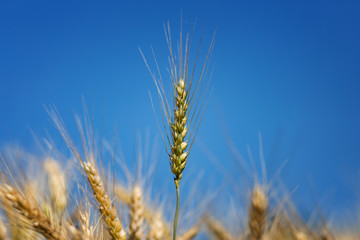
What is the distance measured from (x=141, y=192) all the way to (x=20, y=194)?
0.61 metres

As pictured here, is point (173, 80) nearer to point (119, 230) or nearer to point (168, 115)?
point (168, 115)

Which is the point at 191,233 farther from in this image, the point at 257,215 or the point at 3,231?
the point at 3,231

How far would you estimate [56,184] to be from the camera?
7.89 ft

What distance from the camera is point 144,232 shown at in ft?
6.05

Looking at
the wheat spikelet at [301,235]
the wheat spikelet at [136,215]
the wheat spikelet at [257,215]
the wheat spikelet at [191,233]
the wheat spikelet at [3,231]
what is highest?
the wheat spikelet at [3,231]

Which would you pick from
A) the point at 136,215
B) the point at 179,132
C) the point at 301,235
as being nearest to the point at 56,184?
the point at 136,215

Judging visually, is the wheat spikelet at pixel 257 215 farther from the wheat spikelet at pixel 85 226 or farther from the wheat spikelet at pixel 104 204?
the wheat spikelet at pixel 85 226

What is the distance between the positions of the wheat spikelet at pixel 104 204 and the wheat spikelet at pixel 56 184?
20.9 inches

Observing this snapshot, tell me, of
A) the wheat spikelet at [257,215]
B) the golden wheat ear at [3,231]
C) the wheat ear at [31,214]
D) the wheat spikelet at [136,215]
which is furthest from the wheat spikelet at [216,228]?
the golden wheat ear at [3,231]

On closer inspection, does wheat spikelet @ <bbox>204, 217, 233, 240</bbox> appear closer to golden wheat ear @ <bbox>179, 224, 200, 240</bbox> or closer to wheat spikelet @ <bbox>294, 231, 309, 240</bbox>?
golden wheat ear @ <bbox>179, 224, 200, 240</bbox>

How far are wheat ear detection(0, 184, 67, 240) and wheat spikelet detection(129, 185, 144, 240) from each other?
13.9 inches

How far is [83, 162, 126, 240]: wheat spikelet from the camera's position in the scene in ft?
4.86

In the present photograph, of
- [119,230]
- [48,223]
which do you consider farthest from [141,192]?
[48,223]

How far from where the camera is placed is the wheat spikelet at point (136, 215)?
170 centimetres
